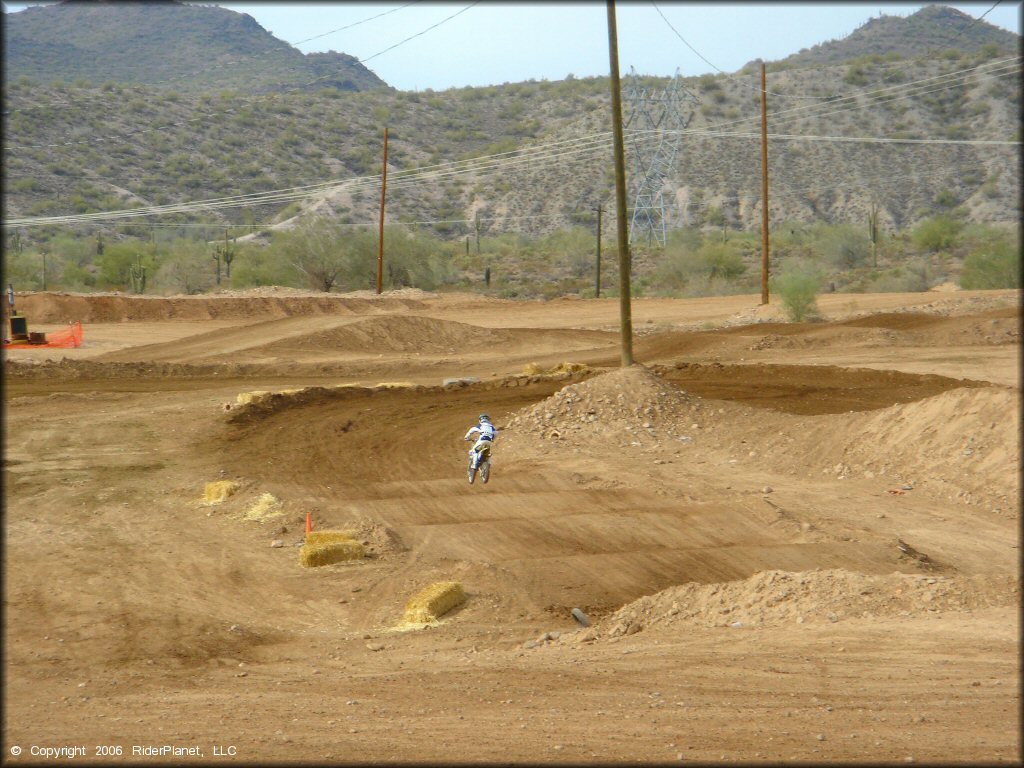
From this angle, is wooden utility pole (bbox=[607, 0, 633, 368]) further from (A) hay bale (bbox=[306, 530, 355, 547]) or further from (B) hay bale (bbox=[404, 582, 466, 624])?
(B) hay bale (bbox=[404, 582, 466, 624])

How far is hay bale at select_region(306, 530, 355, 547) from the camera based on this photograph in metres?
14.0

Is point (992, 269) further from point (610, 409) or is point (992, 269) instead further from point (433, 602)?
point (433, 602)

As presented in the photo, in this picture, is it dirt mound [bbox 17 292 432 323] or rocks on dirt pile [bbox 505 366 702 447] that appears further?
dirt mound [bbox 17 292 432 323]

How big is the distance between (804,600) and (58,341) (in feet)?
108

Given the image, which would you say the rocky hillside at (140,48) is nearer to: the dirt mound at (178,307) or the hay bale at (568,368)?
the dirt mound at (178,307)

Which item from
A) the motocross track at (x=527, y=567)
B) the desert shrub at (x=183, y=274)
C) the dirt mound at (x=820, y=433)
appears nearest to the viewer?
the motocross track at (x=527, y=567)

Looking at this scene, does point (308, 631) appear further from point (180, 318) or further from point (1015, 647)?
point (180, 318)

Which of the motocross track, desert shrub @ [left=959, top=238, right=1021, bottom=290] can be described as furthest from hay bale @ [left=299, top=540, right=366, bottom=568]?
desert shrub @ [left=959, top=238, right=1021, bottom=290]

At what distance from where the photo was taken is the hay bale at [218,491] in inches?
656

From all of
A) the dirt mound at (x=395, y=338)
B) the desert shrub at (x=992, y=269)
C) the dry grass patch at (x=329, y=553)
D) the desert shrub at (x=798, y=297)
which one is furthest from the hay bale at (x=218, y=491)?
the desert shrub at (x=992, y=269)

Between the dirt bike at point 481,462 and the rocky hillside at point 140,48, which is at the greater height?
the rocky hillside at point 140,48

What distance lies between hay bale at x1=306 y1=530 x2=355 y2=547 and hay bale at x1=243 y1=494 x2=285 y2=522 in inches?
65.3

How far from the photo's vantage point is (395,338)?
3759 cm

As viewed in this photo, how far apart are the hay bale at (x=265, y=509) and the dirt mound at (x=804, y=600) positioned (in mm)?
6160
